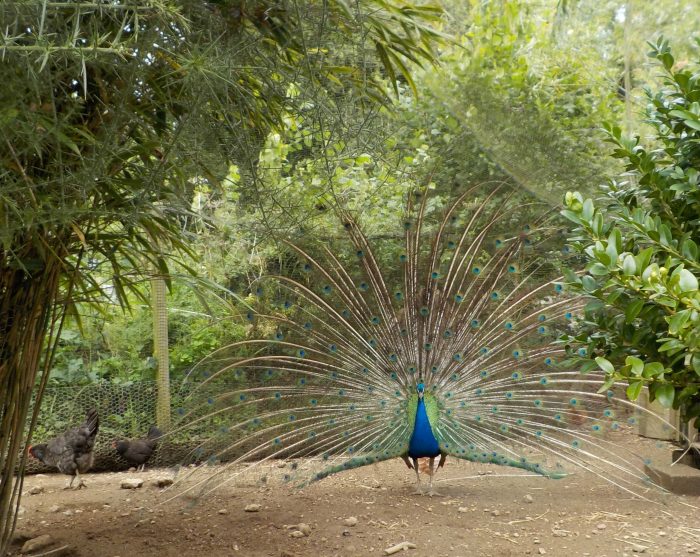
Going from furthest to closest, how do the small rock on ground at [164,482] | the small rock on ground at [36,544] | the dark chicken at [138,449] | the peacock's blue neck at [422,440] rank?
the dark chicken at [138,449], the small rock on ground at [164,482], the peacock's blue neck at [422,440], the small rock on ground at [36,544]

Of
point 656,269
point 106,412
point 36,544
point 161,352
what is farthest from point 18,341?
point 106,412

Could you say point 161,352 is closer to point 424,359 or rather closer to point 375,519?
point 424,359

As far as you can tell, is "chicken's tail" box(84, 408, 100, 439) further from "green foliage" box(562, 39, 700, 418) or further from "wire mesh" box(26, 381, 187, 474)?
"green foliage" box(562, 39, 700, 418)

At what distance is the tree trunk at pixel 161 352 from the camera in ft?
18.7

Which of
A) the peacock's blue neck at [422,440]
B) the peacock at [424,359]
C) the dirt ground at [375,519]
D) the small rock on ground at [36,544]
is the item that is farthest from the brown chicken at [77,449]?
the peacock's blue neck at [422,440]

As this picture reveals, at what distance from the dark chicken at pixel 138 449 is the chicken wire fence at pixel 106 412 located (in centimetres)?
12

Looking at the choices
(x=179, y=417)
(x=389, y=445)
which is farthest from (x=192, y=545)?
(x=389, y=445)

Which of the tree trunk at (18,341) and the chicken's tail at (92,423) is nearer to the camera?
the tree trunk at (18,341)

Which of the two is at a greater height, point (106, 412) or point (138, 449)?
point (106, 412)

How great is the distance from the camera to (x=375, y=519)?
3.95 meters

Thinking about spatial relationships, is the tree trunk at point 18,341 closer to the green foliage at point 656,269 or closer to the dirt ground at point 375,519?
the dirt ground at point 375,519

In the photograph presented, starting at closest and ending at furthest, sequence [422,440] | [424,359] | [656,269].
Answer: [656,269] → [422,440] → [424,359]

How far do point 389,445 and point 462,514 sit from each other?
639 millimetres

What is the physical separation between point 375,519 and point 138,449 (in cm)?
231
